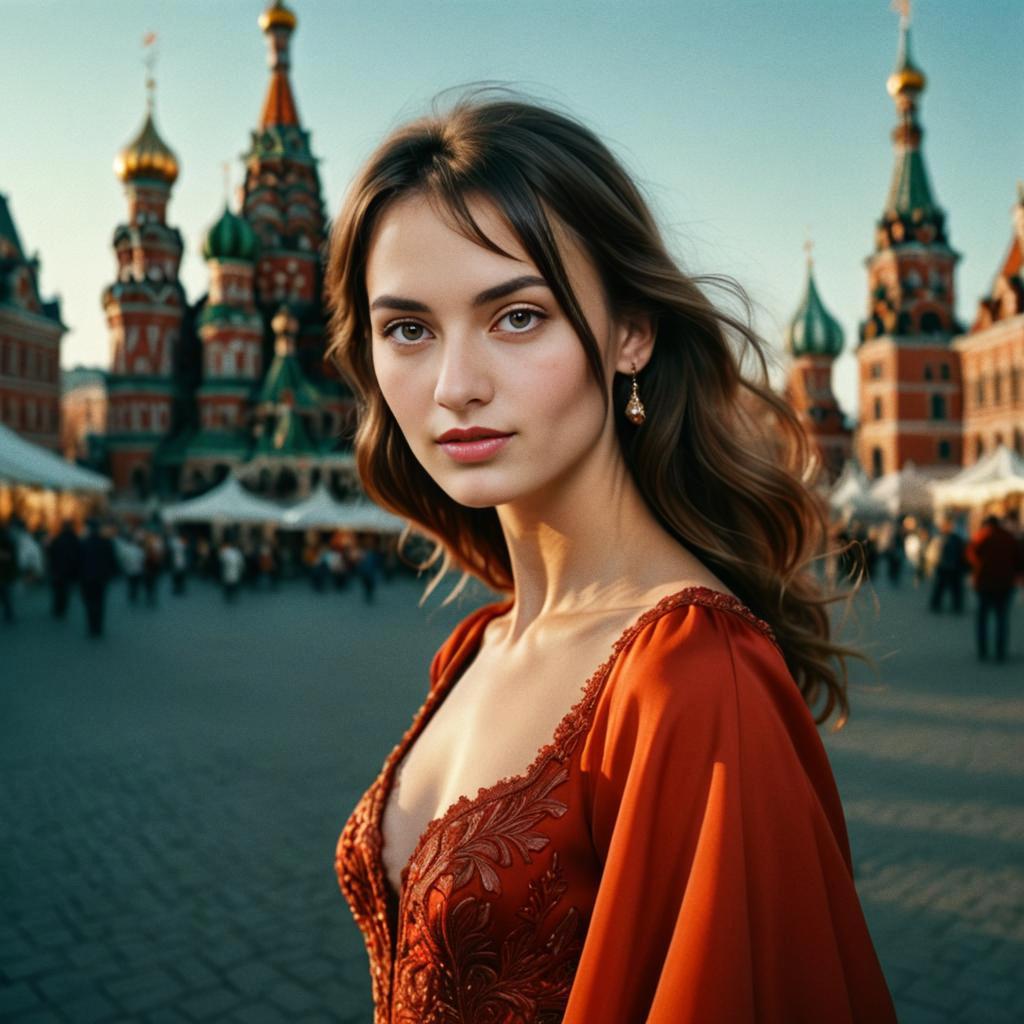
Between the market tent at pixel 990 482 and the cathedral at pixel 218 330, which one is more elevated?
the cathedral at pixel 218 330

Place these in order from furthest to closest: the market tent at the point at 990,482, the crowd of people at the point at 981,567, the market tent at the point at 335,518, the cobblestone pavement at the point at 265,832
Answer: the market tent at the point at 335,518 → the market tent at the point at 990,482 → the cobblestone pavement at the point at 265,832 → the crowd of people at the point at 981,567

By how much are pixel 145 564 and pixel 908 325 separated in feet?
144

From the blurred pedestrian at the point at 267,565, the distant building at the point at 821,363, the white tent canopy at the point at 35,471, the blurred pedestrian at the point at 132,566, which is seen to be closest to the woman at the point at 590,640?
the white tent canopy at the point at 35,471

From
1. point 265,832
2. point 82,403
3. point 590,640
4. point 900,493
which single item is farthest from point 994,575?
point 82,403

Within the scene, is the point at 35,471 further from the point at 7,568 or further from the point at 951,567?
the point at 951,567

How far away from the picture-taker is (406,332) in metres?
1.41

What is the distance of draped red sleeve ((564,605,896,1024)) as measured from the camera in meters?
0.99

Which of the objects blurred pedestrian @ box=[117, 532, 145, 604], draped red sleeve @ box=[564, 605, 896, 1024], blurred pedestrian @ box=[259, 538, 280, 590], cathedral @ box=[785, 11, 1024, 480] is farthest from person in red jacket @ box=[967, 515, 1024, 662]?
cathedral @ box=[785, 11, 1024, 480]

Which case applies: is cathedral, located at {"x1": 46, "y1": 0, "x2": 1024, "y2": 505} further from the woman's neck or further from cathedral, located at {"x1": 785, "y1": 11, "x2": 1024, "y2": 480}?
the woman's neck

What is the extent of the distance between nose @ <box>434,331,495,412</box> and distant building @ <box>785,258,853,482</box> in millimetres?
57867

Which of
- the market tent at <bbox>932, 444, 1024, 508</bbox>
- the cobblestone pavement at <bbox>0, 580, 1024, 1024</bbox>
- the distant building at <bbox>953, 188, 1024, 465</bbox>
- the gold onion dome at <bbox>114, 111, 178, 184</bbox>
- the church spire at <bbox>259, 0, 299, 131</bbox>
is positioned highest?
the church spire at <bbox>259, 0, 299, 131</bbox>

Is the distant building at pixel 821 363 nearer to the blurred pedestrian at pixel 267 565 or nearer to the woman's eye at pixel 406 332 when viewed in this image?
the blurred pedestrian at pixel 267 565

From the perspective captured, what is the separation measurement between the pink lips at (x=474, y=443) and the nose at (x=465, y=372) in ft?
0.15

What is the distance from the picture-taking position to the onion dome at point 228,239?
48219mm
